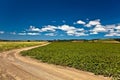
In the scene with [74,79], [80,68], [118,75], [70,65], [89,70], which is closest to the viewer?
[74,79]

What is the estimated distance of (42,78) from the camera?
41.7 ft

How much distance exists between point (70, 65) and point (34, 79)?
24.0 feet

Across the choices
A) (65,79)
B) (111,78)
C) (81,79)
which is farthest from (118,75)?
(65,79)

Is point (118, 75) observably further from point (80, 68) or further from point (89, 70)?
point (80, 68)

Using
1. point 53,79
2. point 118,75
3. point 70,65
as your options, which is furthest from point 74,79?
point 70,65

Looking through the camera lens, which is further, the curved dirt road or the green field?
the green field

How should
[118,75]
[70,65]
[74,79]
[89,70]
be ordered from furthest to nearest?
[70,65] → [89,70] → [118,75] → [74,79]

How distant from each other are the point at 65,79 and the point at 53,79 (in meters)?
0.77

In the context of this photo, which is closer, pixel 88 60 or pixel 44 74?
pixel 44 74

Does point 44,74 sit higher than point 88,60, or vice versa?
point 88,60

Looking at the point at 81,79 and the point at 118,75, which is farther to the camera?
the point at 118,75

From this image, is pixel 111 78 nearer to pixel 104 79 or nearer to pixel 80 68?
pixel 104 79

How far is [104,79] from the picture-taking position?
41.1 ft

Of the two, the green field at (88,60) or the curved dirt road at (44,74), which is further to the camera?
the green field at (88,60)
